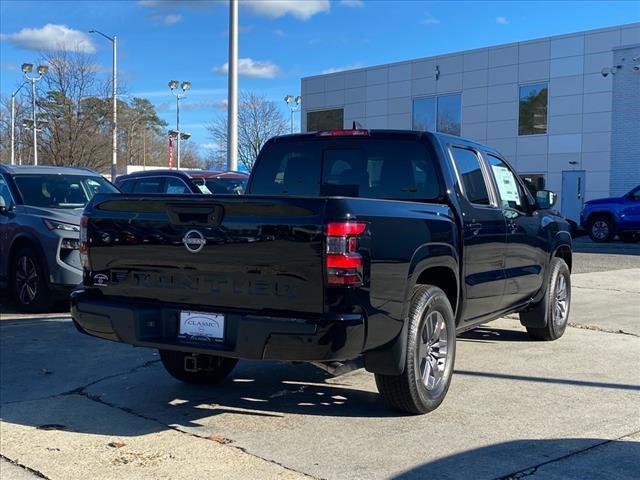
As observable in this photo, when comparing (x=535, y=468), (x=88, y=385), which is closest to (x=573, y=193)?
(x=88, y=385)

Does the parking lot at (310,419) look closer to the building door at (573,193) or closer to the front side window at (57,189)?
the front side window at (57,189)

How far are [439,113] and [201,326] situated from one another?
31.4m

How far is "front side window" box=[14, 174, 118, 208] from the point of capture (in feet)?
31.9

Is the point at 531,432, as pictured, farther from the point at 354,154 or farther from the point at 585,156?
the point at 585,156

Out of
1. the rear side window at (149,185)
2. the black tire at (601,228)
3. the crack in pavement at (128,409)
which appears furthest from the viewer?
the black tire at (601,228)

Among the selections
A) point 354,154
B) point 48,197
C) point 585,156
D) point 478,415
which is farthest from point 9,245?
point 585,156

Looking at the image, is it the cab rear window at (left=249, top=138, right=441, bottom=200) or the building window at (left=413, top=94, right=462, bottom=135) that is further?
the building window at (left=413, top=94, right=462, bottom=135)

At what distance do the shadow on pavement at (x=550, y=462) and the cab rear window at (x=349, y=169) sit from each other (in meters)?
1.97

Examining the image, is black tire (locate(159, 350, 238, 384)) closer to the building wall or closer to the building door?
the building wall

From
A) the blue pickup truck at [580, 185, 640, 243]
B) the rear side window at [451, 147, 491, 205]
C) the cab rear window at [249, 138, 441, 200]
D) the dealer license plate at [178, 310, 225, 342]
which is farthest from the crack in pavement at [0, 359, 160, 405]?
the blue pickup truck at [580, 185, 640, 243]

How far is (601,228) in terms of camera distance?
22.8m

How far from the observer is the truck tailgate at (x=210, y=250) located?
4.09 meters

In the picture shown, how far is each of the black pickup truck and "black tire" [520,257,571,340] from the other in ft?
4.50

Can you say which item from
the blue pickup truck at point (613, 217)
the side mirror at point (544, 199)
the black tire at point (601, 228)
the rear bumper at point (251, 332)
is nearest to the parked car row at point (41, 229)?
the rear bumper at point (251, 332)
